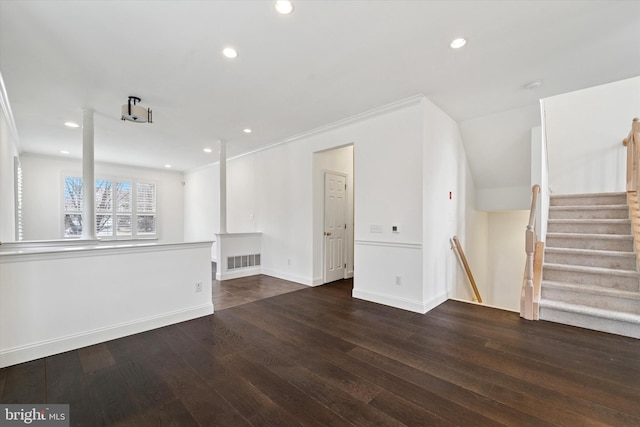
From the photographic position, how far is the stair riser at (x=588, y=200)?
4.17 meters

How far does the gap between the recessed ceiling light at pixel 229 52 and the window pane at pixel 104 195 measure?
7.07m

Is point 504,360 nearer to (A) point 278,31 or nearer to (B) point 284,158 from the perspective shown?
(A) point 278,31

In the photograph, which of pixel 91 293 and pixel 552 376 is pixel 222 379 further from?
pixel 552 376

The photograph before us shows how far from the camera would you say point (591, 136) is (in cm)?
457

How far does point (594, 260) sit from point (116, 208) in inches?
401

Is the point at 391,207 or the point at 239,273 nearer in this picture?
the point at 391,207

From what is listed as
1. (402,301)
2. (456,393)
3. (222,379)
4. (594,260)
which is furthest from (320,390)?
(594,260)

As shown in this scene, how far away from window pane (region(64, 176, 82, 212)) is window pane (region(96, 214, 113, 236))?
52cm

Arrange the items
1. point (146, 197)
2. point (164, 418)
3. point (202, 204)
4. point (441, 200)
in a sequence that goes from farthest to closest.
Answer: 1. point (146, 197)
2. point (202, 204)
3. point (441, 200)
4. point (164, 418)

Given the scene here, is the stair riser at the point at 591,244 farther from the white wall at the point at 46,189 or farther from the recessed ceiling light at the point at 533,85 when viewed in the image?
the white wall at the point at 46,189

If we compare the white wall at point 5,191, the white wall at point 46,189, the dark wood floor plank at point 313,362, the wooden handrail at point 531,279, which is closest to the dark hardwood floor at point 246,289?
the dark wood floor plank at point 313,362

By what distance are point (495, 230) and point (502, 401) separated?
473 centimetres

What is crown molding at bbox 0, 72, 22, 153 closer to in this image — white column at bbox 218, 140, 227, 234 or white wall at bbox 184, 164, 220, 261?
white column at bbox 218, 140, 227, 234

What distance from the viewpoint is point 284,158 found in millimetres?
5289
